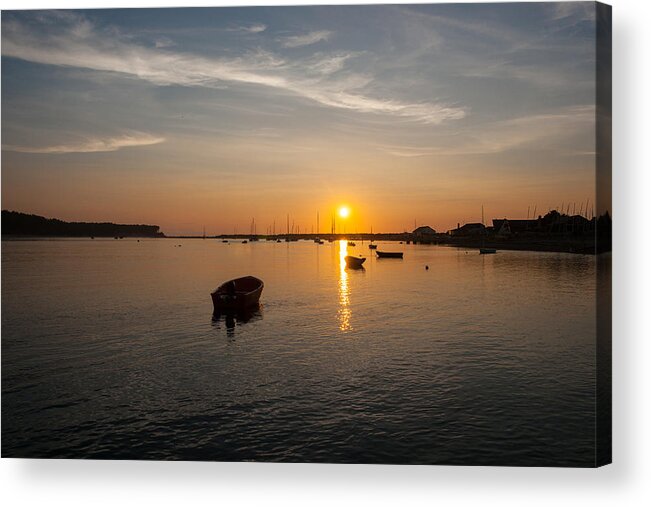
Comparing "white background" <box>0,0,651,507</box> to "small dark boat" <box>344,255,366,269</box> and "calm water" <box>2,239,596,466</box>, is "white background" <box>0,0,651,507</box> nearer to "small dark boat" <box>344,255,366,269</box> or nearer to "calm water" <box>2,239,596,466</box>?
"calm water" <box>2,239,596,466</box>

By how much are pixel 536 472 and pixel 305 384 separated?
13.5 feet

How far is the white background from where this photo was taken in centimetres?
649

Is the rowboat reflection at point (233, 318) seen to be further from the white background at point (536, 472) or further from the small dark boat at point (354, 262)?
the small dark boat at point (354, 262)

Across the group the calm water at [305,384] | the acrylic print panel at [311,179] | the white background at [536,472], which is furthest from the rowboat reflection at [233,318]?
the white background at [536,472]

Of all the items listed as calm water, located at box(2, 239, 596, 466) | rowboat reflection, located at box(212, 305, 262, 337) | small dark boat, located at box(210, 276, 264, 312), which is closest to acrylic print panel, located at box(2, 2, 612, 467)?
calm water, located at box(2, 239, 596, 466)

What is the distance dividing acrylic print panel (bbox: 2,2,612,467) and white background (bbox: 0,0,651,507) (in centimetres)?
17

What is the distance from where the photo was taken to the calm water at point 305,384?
7.02 meters

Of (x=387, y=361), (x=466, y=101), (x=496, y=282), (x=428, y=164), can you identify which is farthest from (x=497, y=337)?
(x=496, y=282)

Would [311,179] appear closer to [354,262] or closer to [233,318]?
[233,318]

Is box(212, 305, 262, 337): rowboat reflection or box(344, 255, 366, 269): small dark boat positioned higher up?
box(344, 255, 366, 269): small dark boat

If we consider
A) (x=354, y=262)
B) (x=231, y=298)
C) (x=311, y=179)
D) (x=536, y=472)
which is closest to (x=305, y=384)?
(x=536, y=472)

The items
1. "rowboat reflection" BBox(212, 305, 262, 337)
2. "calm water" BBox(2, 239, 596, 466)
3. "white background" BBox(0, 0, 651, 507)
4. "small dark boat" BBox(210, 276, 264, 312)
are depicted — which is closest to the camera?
"white background" BBox(0, 0, 651, 507)

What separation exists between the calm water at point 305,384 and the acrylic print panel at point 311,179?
0.05 m

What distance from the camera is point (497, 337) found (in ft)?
44.9
